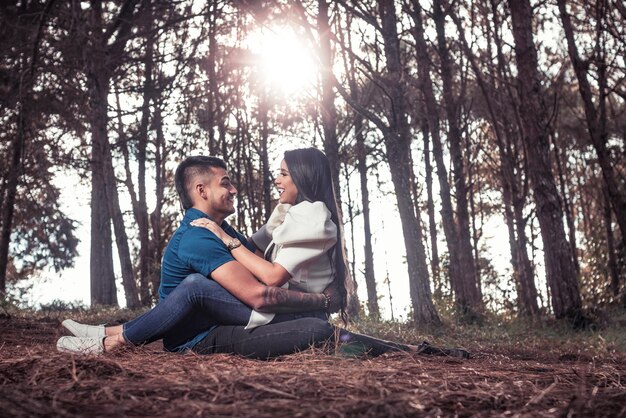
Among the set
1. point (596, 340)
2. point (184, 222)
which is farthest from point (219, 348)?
point (596, 340)

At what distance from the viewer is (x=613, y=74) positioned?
742 inches

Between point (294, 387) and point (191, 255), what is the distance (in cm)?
179

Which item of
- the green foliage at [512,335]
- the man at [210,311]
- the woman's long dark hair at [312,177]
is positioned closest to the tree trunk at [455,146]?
the green foliage at [512,335]

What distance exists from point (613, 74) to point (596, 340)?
12.5 meters

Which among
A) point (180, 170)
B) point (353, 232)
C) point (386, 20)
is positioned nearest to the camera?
point (180, 170)

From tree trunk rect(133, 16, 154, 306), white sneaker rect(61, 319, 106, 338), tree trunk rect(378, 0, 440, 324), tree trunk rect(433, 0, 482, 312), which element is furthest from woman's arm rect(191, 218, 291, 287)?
tree trunk rect(133, 16, 154, 306)

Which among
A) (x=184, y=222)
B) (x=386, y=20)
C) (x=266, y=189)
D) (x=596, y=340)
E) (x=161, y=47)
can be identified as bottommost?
(x=596, y=340)

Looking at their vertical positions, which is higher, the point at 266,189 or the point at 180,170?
the point at 266,189

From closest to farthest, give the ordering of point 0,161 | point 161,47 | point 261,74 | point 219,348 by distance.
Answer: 1. point 219,348
2. point 0,161
3. point 261,74
4. point 161,47

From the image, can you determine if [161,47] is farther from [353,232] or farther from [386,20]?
[386,20]

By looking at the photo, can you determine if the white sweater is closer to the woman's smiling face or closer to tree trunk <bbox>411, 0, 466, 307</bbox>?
the woman's smiling face

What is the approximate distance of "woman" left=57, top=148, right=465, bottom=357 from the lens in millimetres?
4414

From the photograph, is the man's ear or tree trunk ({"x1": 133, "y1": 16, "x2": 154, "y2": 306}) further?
tree trunk ({"x1": 133, "y1": 16, "x2": 154, "y2": 306})

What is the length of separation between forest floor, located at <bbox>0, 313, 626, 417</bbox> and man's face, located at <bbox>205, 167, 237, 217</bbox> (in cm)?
102
